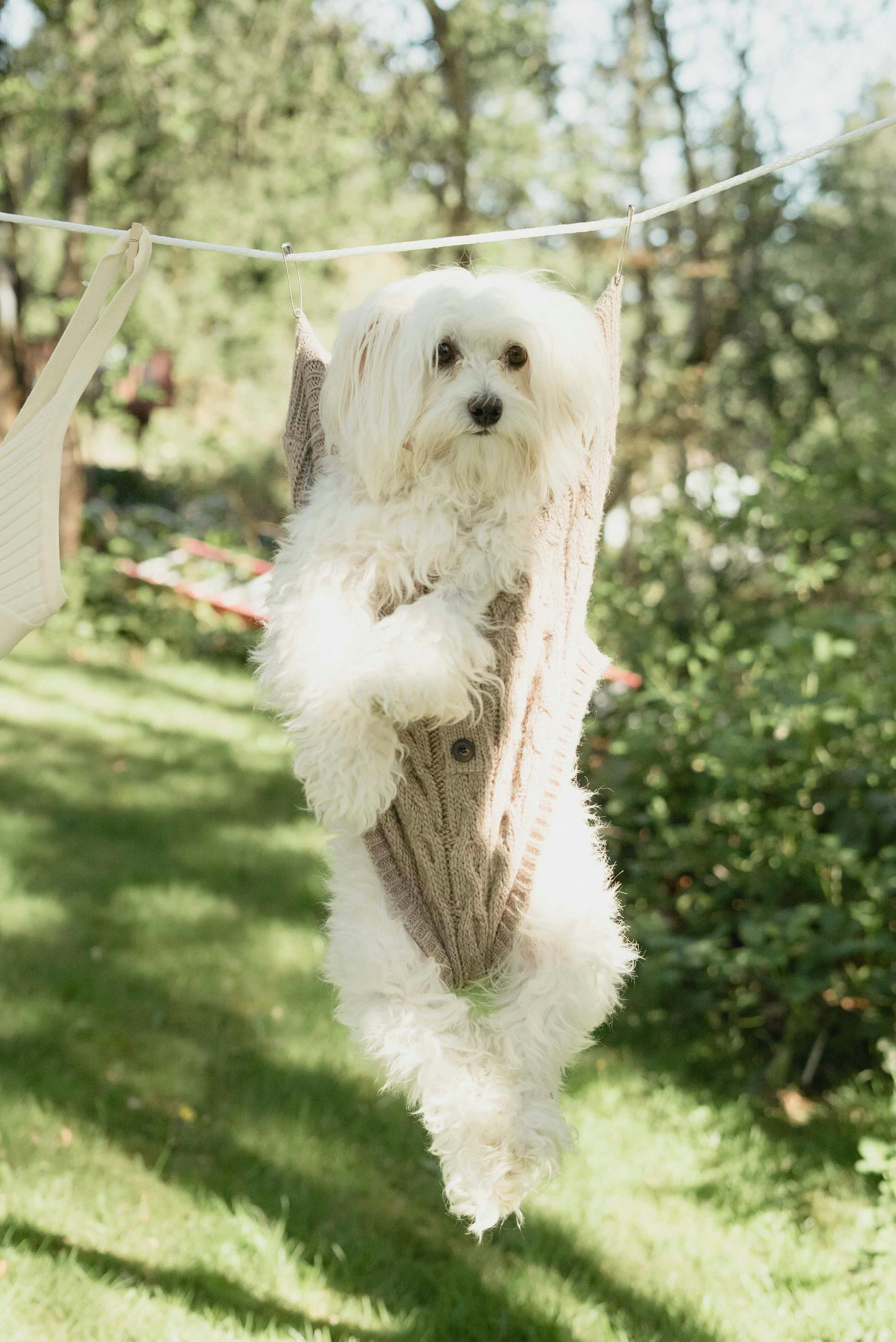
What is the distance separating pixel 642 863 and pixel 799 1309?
1715 mm

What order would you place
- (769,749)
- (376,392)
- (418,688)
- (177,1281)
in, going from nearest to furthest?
(418,688), (376,392), (177,1281), (769,749)

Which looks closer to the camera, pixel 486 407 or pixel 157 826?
pixel 486 407

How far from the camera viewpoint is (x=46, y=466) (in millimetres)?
1695

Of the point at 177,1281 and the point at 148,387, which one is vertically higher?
the point at 148,387

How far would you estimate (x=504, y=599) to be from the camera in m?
1.72

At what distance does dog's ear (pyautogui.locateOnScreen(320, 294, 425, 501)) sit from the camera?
5.20 ft

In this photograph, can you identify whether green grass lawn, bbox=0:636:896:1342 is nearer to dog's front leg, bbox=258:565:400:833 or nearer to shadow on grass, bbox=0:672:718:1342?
shadow on grass, bbox=0:672:718:1342

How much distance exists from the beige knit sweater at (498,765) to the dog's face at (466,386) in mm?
110

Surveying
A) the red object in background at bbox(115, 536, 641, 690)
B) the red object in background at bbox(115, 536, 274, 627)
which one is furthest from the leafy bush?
the red object in background at bbox(115, 536, 274, 627)

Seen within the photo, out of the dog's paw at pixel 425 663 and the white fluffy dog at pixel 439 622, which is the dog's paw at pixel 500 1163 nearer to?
the white fluffy dog at pixel 439 622

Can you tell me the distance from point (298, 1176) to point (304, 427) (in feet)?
7.75

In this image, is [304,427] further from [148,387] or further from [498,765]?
[148,387]

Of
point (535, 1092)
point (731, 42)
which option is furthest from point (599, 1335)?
point (731, 42)

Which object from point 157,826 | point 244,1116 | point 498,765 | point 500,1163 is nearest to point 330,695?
point 498,765
